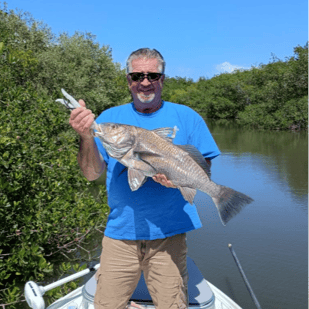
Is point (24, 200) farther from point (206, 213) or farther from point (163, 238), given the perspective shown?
point (206, 213)

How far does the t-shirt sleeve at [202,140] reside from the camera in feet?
9.10

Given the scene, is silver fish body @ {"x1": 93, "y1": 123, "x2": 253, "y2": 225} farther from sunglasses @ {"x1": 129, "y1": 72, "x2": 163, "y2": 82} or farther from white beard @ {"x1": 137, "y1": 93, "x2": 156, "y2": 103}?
sunglasses @ {"x1": 129, "y1": 72, "x2": 163, "y2": 82}

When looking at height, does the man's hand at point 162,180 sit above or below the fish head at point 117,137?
below

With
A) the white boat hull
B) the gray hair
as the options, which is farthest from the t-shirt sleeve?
the white boat hull

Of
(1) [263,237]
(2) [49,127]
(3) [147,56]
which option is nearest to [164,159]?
(3) [147,56]

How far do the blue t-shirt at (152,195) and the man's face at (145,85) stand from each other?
0.12 metres

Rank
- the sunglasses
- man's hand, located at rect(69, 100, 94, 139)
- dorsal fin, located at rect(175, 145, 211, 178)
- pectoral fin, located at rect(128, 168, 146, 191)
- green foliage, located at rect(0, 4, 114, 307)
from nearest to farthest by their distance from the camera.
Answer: man's hand, located at rect(69, 100, 94, 139) → pectoral fin, located at rect(128, 168, 146, 191) → dorsal fin, located at rect(175, 145, 211, 178) → the sunglasses → green foliage, located at rect(0, 4, 114, 307)

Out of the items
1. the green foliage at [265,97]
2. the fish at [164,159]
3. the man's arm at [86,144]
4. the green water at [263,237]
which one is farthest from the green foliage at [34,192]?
the green foliage at [265,97]

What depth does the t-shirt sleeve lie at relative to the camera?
2.77 meters

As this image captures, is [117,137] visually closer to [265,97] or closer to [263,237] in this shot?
[263,237]

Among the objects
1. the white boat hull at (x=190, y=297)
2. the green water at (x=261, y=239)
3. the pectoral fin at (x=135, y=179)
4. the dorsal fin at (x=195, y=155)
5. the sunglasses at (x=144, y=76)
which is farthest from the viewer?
the green water at (x=261, y=239)

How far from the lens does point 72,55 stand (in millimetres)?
22172

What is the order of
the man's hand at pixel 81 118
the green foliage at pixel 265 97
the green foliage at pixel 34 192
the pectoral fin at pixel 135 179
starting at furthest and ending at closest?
the green foliage at pixel 265 97 → the green foliage at pixel 34 192 → the pectoral fin at pixel 135 179 → the man's hand at pixel 81 118

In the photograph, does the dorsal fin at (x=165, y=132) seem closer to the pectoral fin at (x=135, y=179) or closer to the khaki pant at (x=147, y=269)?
the pectoral fin at (x=135, y=179)
